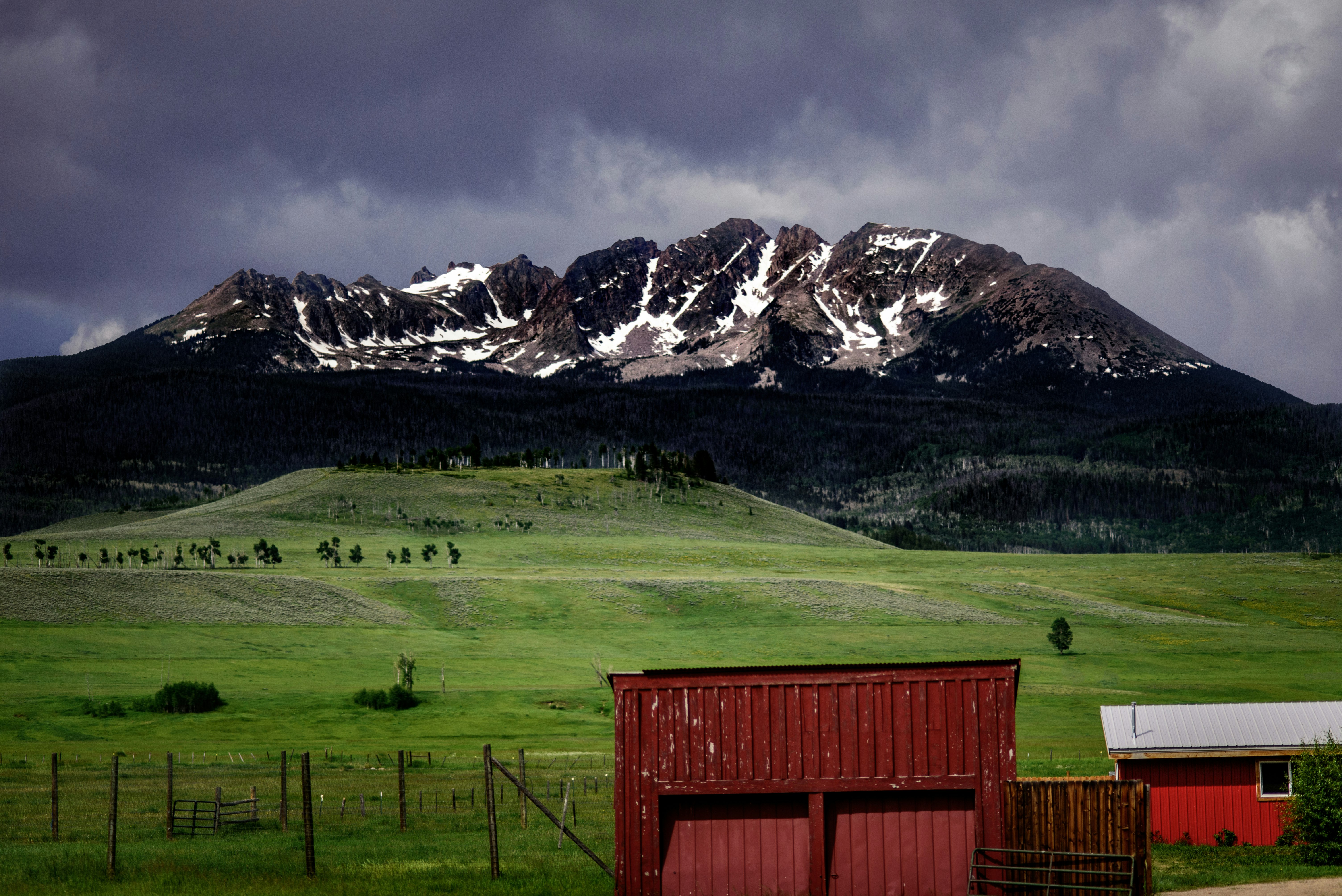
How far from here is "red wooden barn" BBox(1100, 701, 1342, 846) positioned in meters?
36.2

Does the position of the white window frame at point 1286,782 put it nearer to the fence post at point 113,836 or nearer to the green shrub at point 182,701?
the fence post at point 113,836

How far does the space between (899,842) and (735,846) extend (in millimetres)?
3303

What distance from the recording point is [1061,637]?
105500 millimetres

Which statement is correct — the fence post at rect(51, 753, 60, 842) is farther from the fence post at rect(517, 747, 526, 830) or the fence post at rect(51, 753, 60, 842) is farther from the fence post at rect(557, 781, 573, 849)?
the fence post at rect(557, 781, 573, 849)

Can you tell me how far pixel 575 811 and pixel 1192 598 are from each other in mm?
123633

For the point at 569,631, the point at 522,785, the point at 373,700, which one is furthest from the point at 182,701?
the point at 522,785


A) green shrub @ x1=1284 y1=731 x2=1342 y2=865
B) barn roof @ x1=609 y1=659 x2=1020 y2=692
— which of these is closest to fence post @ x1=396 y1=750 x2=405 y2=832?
barn roof @ x1=609 y1=659 x2=1020 y2=692

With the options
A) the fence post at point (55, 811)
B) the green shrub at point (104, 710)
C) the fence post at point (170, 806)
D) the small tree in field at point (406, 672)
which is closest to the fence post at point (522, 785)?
the fence post at point (170, 806)

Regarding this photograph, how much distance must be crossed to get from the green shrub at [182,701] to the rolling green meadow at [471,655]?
4.35 ft

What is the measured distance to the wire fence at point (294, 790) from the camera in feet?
123

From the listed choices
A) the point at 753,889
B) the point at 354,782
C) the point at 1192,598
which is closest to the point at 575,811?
the point at 354,782

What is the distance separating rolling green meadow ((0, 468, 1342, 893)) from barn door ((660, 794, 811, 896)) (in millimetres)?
2032

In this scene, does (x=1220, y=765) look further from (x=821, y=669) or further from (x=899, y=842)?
(x=821, y=669)

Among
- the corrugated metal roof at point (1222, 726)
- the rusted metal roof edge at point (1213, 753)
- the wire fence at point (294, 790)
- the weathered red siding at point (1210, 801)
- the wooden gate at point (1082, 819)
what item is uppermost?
the wooden gate at point (1082, 819)
